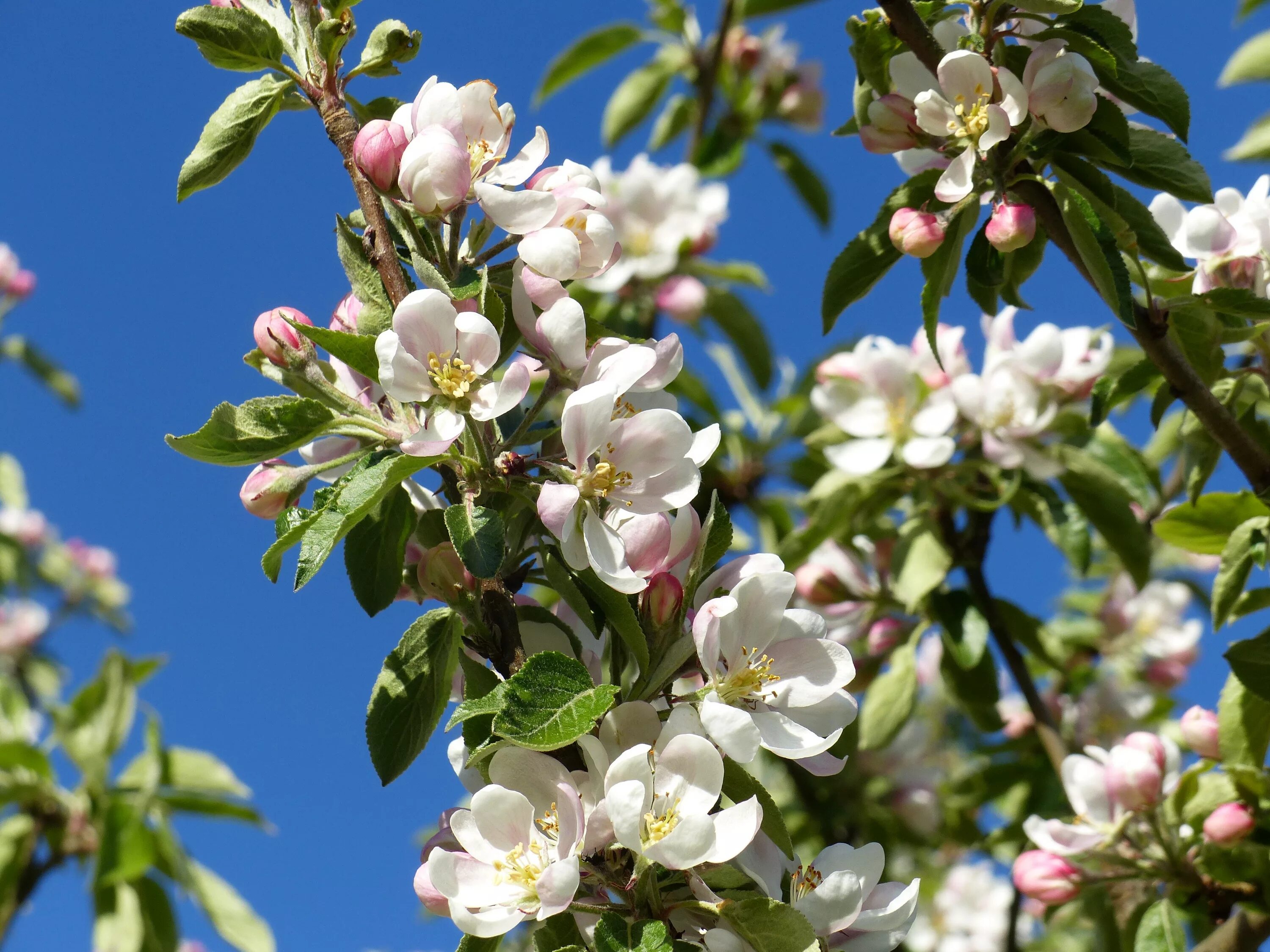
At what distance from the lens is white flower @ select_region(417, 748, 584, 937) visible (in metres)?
0.88

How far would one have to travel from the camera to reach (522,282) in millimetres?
1033

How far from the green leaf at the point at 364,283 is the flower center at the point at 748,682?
42 cm

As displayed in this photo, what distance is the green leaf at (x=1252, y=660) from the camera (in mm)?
1312

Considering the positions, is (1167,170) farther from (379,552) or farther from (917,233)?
(379,552)

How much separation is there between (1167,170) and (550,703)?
0.98m

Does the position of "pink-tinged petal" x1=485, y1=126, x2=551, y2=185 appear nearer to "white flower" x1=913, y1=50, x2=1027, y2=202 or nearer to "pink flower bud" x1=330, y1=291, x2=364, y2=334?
"pink flower bud" x1=330, y1=291, x2=364, y2=334

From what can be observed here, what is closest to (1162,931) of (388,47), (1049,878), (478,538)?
(1049,878)

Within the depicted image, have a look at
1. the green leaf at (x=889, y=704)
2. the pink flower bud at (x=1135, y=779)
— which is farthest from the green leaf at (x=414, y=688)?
the green leaf at (x=889, y=704)

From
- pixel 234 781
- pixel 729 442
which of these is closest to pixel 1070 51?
pixel 729 442

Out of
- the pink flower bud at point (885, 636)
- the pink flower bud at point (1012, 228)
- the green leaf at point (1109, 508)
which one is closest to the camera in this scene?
the pink flower bud at point (1012, 228)

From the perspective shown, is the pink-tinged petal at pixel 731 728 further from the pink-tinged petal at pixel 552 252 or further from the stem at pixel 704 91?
the stem at pixel 704 91

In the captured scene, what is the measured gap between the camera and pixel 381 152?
1.03 meters

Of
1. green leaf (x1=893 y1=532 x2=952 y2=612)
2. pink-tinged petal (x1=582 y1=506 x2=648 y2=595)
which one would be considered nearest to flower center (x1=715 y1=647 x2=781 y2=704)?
pink-tinged petal (x1=582 y1=506 x2=648 y2=595)

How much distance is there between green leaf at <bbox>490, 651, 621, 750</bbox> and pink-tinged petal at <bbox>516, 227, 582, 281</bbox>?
341 millimetres
